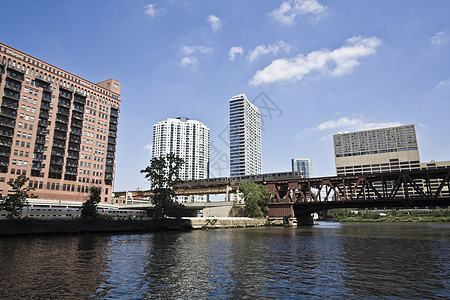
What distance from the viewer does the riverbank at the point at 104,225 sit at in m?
47.0

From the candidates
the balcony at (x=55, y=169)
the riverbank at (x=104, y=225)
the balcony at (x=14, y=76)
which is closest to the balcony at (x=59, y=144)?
the balcony at (x=55, y=169)

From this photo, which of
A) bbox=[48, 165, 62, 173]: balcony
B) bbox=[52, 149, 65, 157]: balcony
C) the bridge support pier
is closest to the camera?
bbox=[48, 165, 62, 173]: balcony

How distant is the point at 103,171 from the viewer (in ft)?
400

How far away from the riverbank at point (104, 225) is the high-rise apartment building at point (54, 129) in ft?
170

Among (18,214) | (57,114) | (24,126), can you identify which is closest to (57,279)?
(18,214)

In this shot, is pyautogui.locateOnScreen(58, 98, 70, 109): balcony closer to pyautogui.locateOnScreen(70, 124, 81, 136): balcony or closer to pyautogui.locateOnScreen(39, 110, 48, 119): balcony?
pyautogui.locateOnScreen(39, 110, 48, 119): balcony

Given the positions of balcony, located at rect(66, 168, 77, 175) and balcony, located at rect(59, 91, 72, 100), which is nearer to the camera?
balcony, located at rect(66, 168, 77, 175)

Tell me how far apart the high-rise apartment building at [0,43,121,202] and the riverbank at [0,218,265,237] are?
5184 centimetres

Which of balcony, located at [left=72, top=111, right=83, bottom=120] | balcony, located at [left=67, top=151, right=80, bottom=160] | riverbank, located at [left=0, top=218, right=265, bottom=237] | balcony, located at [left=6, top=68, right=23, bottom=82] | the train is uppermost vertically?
balcony, located at [left=6, top=68, right=23, bottom=82]

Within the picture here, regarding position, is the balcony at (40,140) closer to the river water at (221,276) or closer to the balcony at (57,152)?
the balcony at (57,152)

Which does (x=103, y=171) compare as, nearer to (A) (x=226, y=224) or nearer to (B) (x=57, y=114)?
(B) (x=57, y=114)

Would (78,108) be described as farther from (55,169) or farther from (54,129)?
(55,169)

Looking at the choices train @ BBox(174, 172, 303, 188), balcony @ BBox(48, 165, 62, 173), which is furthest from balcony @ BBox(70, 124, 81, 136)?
train @ BBox(174, 172, 303, 188)

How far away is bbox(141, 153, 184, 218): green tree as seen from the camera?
253 feet
